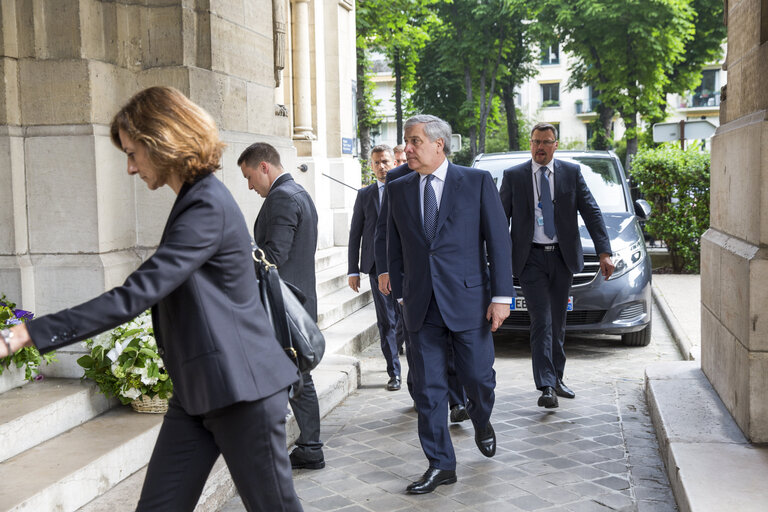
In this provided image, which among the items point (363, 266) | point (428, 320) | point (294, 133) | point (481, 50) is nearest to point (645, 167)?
point (294, 133)

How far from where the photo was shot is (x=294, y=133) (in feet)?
50.0

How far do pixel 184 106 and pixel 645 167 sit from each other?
14607 mm

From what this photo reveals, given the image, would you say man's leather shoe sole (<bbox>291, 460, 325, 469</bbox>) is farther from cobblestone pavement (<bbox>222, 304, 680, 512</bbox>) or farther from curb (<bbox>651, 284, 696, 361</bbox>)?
curb (<bbox>651, 284, 696, 361</bbox>)

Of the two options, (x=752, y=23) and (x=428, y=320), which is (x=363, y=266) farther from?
(x=752, y=23)

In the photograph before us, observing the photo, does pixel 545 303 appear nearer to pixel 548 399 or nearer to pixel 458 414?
pixel 548 399

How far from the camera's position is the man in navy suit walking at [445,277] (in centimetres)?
506

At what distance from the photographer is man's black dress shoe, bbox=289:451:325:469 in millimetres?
5426

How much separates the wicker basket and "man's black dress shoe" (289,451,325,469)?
0.84 metres

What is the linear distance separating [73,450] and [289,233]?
172 centimetres

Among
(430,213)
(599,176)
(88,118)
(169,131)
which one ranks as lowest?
(430,213)

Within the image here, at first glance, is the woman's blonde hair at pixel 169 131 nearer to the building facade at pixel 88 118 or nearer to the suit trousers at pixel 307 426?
the suit trousers at pixel 307 426

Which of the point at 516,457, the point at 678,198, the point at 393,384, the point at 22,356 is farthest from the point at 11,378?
the point at 678,198

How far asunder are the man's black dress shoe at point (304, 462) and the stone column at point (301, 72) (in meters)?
10.3

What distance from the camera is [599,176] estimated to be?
10.6 m
